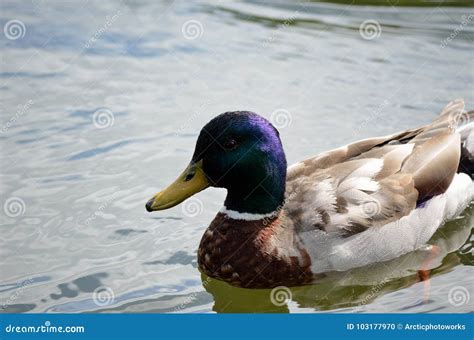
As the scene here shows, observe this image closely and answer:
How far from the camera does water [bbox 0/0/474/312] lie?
731 centimetres

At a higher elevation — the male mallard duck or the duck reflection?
the male mallard duck

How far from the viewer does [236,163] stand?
7102 millimetres

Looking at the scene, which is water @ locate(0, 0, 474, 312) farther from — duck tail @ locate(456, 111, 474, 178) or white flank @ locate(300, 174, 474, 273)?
duck tail @ locate(456, 111, 474, 178)

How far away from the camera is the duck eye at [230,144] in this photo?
7016mm

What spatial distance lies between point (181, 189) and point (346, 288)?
155cm

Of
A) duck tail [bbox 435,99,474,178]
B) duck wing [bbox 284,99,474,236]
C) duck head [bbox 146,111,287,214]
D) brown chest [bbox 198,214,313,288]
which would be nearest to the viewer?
duck head [bbox 146,111,287,214]

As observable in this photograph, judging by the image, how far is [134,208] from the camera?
8445 millimetres

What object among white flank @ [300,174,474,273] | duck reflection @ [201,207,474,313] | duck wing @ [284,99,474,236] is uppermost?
duck wing @ [284,99,474,236]

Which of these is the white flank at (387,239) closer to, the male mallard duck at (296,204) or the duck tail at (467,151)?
the male mallard duck at (296,204)

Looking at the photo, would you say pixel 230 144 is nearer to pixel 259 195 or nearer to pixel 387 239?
pixel 259 195

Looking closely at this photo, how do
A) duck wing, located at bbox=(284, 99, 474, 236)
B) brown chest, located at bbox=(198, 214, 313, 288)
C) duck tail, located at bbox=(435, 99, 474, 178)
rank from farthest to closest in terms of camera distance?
duck tail, located at bbox=(435, 99, 474, 178) < duck wing, located at bbox=(284, 99, 474, 236) < brown chest, located at bbox=(198, 214, 313, 288)

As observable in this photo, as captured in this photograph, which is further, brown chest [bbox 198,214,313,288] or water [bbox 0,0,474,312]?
water [bbox 0,0,474,312]

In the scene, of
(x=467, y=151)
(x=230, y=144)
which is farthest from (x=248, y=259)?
(x=467, y=151)

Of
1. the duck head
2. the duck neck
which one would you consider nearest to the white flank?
the duck neck
